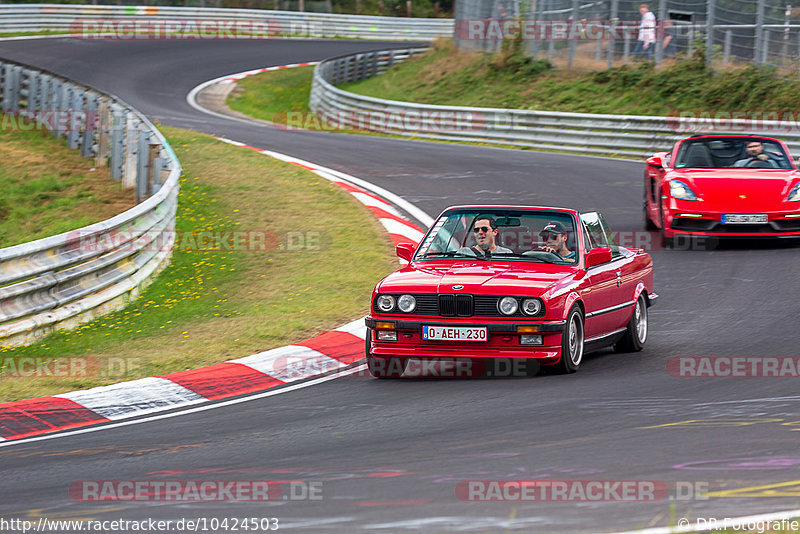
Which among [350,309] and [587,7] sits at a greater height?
[587,7]

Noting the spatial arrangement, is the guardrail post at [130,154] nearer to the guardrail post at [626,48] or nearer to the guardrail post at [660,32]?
the guardrail post at [660,32]

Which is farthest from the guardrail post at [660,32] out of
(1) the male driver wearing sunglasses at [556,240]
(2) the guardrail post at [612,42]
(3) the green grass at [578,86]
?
(1) the male driver wearing sunglasses at [556,240]

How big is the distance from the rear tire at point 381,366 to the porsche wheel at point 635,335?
195 cm

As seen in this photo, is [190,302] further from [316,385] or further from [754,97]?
[754,97]

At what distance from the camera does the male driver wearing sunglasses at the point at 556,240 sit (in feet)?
29.2

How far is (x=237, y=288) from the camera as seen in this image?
11992mm

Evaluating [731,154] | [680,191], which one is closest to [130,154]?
[680,191]

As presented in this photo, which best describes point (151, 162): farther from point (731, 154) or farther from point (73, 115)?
point (731, 154)

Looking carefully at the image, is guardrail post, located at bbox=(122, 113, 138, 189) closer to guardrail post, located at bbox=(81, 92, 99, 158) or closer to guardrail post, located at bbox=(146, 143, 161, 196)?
guardrail post, located at bbox=(146, 143, 161, 196)

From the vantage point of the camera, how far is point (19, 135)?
2125 cm

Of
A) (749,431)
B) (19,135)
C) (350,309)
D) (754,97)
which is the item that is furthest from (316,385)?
(754,97)

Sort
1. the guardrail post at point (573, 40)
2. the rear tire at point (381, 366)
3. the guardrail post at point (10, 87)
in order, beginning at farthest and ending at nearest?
the guardrail post at point (573, 40) → the guardrail post at point (10, 87) → the rear tire at point (381, 366)

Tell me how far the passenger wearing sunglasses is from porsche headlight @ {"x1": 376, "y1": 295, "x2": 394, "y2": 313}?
0.99m

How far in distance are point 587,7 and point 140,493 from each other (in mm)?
25922
